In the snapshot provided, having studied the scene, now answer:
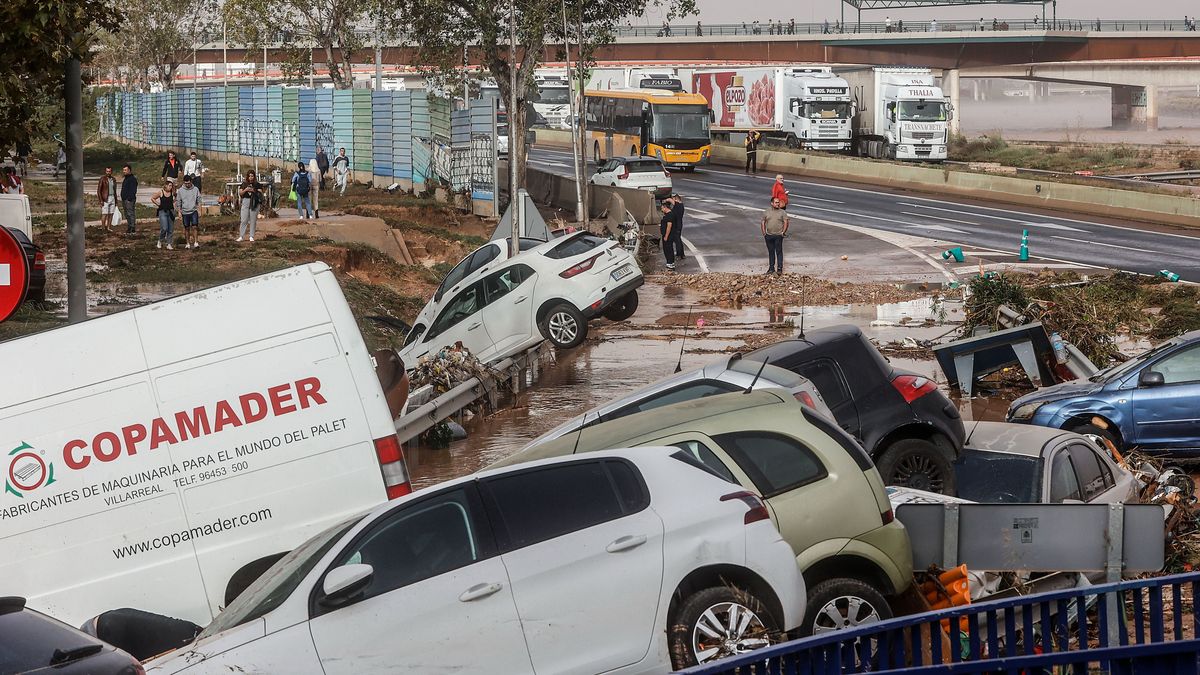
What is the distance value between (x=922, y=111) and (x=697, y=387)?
Answer: 50085mm

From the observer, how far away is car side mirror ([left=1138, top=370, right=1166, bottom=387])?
13.6 m

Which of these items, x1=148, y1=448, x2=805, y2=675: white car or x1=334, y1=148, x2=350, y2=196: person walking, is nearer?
x1=148, y1=448, x2=805, y2=675: white car

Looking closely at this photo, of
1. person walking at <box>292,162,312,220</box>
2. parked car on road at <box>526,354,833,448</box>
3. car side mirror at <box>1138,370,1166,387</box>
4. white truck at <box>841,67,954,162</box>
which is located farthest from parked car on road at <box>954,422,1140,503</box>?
white truck at <box>841,67,954,162</box>

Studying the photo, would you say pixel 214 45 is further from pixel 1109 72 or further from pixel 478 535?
pixel 478 535

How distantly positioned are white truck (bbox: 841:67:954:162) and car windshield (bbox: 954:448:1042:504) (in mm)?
48802

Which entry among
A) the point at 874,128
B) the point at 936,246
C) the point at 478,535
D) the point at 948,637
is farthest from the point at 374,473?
the point at 874,128

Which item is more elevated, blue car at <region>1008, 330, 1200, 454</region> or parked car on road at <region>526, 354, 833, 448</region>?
parked car on road at <region>526, 354, 833, 448</region>

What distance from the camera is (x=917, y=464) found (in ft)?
37.5

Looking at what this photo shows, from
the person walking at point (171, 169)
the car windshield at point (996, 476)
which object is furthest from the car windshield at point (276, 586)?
the person walking at point (171, 169)

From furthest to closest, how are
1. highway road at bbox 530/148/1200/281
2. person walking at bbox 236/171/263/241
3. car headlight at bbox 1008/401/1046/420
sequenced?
1. highway road at bbox 530/148/1200/281
2. person walking at bbox 236/171/263/241
3. car headlight at bbox 1008/401/1046/420

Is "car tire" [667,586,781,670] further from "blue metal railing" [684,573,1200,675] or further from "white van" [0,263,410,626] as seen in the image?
"white van" [0,263,410,626]

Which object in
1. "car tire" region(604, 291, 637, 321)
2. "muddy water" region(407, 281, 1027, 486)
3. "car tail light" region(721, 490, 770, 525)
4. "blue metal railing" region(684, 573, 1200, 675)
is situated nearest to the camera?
"blue metal railing" region(684, 573, 1200, 675)

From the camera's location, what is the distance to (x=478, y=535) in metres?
7.03

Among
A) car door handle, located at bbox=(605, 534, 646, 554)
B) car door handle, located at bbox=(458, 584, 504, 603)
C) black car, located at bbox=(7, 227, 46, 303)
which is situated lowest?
car door handle, located at bbox=(458, 584, 504, 603)
